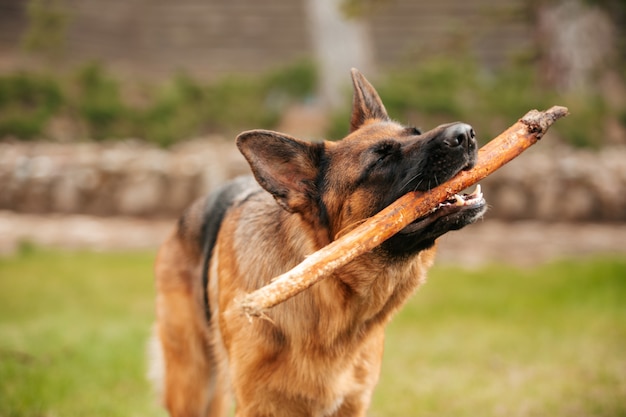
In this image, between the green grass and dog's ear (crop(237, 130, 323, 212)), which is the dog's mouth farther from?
the green grass

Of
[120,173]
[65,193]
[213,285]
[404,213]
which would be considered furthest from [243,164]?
[404,213]

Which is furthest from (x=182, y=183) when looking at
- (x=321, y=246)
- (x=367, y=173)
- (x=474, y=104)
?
(x=367, y=173)

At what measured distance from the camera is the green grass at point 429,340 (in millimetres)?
6062

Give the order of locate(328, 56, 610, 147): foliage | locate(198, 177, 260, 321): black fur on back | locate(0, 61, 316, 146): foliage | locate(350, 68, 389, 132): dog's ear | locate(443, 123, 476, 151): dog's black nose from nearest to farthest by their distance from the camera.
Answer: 1. locate(443, 123, 476, 151): dog's black nose
2. locate(350, 68, 389, 132): dog's ear
3. locate(198, 177, 260, 321): black fur on back
4. locate(328, 56, 610, 147): foliage
5. locate(0, 61, 316, 146): foliage

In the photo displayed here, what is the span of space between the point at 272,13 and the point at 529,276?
50.2 ft

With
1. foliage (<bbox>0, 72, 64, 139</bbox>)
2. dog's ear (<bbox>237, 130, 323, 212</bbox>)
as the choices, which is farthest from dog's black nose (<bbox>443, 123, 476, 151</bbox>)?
foliage (<bbox>0, 72, 64, 139</bbox>)

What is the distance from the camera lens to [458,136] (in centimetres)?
346

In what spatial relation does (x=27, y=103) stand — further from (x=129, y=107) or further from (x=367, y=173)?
(x=367, y=173)

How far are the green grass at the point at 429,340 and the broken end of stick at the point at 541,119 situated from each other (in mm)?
3064

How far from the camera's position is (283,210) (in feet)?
13.7

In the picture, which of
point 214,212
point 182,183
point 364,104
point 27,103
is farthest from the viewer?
point 27,103

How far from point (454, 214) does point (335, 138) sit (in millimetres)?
10734

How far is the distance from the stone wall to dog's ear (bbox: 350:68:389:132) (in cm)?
836

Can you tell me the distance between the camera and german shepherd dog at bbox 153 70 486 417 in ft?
11.8
